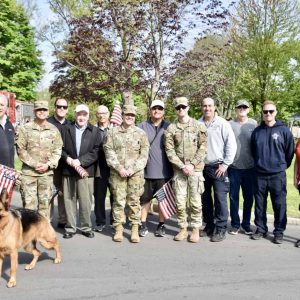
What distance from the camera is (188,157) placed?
20.0 ft

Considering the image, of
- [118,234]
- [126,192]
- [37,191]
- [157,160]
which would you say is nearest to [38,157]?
[37,191]

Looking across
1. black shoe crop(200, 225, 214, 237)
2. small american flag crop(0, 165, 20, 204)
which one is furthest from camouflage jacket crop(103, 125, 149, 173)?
black shoe crop(200, 225, 214, 237)

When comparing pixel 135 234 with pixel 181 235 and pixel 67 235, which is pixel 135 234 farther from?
pixel 67 235

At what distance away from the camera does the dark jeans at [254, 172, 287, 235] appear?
6051 millimetres

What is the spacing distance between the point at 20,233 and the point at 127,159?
6.82 ft

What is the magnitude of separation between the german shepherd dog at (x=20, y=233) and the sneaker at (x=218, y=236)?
2.42m

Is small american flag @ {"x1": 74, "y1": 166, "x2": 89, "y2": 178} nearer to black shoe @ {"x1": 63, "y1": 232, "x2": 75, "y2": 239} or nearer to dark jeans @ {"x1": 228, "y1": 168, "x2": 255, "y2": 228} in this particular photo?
black shoe @ {"x1": 63, "y1": 232, "x2": 75, "y2": 239}

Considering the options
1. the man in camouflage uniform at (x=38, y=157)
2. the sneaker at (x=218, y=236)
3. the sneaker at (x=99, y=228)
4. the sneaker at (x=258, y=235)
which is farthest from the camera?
the sneaker at (x=99, y=228)

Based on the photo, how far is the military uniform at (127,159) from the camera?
19.8ft

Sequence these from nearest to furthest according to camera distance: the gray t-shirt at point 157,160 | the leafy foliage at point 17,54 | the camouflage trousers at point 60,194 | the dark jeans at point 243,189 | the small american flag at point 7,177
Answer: the small american flag at point 7,177 < the gray t-shirt at point 157,160 < the dark jeans at point 243,189 < the camouflage trousers at point 60,194 < the leafy foliage at point 17,54

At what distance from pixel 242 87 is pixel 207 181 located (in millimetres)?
20187

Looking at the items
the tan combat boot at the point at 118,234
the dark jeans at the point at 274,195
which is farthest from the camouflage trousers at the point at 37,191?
the dark jeans at the point at 274,195

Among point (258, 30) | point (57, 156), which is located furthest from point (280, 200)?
point (258, 30)

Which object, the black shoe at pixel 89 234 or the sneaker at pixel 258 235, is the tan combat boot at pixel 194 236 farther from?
the black shoe at pixel 89 234
